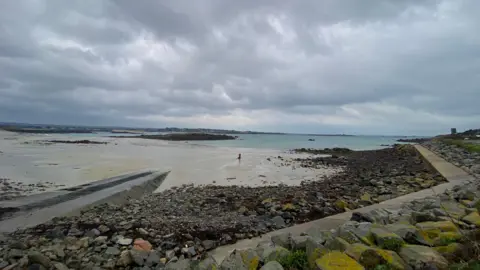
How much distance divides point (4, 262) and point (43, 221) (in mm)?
4105

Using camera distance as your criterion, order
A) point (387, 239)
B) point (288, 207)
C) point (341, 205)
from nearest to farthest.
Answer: point (387, 239) → point (288, 207) → point (341, 205)

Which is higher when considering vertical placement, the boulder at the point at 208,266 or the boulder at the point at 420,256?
the boulder at the point at 420,256

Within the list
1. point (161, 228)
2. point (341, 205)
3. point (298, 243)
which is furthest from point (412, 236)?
point (161, 228)

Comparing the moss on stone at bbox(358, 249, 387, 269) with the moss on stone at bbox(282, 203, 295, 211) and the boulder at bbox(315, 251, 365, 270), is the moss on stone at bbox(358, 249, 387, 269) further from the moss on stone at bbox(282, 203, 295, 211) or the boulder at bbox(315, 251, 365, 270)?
the moss on stone at bbox(282, 203, 295, 211)

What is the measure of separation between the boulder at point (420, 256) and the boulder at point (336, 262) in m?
0.75

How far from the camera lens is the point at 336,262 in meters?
3.82

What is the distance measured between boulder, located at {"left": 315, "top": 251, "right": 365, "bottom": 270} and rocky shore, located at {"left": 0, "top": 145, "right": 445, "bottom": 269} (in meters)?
2.74

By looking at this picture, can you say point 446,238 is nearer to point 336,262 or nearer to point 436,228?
point 436,228

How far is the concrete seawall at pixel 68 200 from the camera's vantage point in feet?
33.3

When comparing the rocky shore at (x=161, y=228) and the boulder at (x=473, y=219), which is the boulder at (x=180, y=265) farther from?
the boulder at (x=473, y=219)

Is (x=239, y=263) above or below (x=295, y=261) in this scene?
below

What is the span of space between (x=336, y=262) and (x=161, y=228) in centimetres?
560

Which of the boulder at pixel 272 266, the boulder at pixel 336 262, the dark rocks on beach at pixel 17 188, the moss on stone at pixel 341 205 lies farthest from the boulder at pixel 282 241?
the dark rocks on beach at pixel 17 188

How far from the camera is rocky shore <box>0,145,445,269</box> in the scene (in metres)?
6.27
